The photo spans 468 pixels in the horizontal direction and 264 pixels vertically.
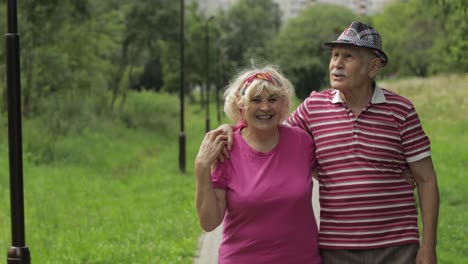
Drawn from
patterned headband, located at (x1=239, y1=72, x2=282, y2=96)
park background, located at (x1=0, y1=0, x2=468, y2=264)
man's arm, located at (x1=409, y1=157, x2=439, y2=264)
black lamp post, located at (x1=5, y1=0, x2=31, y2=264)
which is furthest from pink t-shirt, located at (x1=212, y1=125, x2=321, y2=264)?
black lamp post, located at (x1=5, y1=0, x2=31, y2=264)

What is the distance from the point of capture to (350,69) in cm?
379

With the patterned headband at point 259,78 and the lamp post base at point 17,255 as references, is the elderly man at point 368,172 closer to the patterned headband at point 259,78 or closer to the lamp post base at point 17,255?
the patterned headband at point 259,78

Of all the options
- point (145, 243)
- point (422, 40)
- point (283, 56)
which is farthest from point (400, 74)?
point (145, 243)

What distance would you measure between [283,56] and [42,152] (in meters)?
53.4

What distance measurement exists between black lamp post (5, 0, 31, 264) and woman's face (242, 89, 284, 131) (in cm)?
247

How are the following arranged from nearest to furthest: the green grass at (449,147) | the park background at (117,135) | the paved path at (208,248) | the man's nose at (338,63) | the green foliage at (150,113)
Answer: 1. the man's nose at (338,63)
2. the paved path at (208,248)
3. the green grass at (449,147)
4. the park background at (117,135)
5. the green foliage at (150,113)

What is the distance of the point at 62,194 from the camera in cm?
1550

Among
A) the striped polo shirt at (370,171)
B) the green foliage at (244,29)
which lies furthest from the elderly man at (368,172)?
the green foliage at (244,29)

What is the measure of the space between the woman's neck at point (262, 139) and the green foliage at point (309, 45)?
164ft

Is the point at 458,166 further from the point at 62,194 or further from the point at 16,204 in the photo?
the point at 16,204

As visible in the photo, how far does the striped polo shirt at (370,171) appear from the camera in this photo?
3.71 m

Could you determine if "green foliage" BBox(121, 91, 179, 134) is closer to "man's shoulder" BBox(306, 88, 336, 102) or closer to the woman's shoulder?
"man's shoulder" BBox(306, 88, 336, 102)

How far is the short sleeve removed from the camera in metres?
3.61

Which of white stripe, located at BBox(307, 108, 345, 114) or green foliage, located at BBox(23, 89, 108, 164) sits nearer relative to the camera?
white stripe, located at BBox(307, 108, 345, 114)
